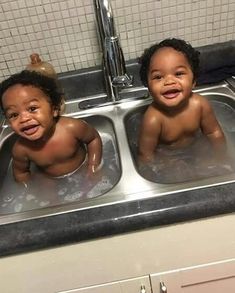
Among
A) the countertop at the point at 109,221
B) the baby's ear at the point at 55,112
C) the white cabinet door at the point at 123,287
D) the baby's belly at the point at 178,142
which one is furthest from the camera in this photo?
the baby's belly at the point at 178,142

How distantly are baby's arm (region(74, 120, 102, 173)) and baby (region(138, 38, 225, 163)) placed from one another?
0.12m

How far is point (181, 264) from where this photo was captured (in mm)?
759

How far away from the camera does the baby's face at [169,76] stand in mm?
838

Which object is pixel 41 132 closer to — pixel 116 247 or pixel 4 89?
pixel 4 89

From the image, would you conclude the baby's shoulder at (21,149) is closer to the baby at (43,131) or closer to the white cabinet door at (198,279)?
the baby at (43,131)

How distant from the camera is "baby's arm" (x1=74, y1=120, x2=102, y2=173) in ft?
3.05

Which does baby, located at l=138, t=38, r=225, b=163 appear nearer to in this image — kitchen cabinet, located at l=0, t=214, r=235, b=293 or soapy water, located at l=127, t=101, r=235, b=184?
soapy water, located at l=127, t=101, r=235, b=184

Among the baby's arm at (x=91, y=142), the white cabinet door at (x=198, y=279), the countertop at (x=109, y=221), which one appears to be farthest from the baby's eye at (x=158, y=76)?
the white cabinet door at (x=198, y=279)

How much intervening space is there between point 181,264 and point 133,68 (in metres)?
0.61

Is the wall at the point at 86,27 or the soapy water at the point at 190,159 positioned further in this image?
the wall at the point at 86,27

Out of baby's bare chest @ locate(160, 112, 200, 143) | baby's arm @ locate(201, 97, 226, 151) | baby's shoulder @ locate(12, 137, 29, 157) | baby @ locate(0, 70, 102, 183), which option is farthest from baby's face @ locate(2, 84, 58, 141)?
baby's arm @ locate(201, 97, 226, 151)

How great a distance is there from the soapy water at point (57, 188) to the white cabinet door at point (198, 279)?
25 centimetres

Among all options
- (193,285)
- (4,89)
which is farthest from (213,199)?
(4,89)

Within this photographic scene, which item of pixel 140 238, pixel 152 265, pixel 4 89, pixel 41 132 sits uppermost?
pixel 4 89
